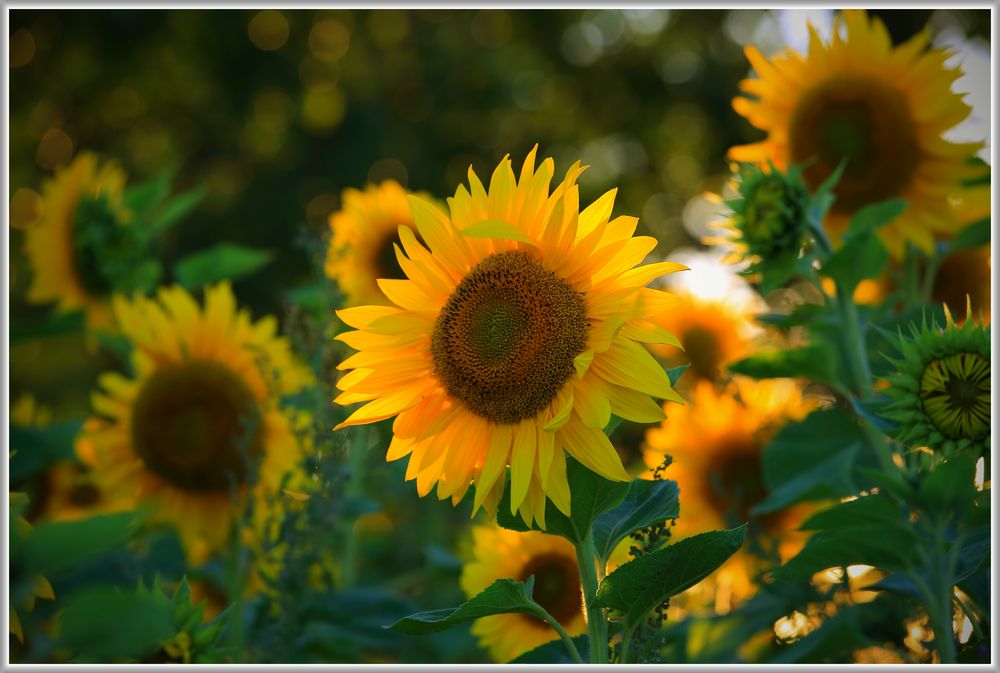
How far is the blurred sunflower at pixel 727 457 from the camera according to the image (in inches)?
73.0

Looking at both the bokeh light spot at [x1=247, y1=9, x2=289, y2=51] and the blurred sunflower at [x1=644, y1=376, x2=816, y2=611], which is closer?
the blurred sunflower at [x1=644, y1=376, x2=816, y2=611]

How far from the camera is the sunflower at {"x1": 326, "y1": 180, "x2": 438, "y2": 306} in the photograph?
7.38ft

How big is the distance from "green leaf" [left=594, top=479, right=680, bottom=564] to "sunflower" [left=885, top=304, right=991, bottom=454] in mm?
270

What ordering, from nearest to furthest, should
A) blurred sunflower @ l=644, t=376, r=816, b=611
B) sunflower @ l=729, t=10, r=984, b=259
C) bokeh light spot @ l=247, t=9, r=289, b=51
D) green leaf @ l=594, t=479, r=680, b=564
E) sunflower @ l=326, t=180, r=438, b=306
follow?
green leaf @ l=594, t=479, r=680, b=564 < sunflower @ l=729, t=10, r=984, b=259 < blurred sunflower @ l=644, t=376, r=816, b=611 < sunflower @ l=326, t=180, r=438, b=306 < bokeh light spot @ l=247, t=9, r=289, b=51

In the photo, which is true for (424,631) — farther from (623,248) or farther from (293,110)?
(293,110)

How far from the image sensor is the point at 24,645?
1.43m

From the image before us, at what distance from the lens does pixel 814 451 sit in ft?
5.00

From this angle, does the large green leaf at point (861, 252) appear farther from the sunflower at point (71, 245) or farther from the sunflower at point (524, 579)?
the sunflower at point (71, 245)

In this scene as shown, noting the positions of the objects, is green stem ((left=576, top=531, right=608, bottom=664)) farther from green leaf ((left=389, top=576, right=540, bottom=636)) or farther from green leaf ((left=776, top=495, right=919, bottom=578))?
green leaf ((left=776, top=495, right=919, bottom=578))

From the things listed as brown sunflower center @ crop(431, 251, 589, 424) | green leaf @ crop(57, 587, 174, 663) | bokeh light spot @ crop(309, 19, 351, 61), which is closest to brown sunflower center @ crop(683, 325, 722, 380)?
brown sunflower center @ crop(431, 251, 589, 424)

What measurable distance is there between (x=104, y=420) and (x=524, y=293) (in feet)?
4.19

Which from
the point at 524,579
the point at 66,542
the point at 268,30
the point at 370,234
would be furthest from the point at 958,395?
the point at 268,30

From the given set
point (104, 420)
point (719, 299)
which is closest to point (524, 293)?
point (104, 420)

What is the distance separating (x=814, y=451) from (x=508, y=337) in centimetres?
66
